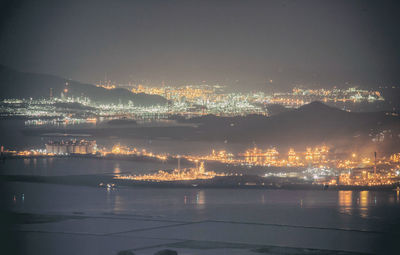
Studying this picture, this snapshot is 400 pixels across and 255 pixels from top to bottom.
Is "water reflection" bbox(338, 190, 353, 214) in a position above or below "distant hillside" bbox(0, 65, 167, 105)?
below

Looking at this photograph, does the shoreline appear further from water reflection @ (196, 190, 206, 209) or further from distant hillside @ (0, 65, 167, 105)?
distant hillside @ (0, 65, 167, 105)

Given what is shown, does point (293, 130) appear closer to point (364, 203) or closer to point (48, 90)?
point (364, 203)

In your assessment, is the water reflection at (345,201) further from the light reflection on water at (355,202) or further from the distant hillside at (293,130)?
the distant hillside at (293,130)

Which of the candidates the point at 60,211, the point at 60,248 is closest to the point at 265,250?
the point at 60,248

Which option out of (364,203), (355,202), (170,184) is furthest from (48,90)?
(364,203)

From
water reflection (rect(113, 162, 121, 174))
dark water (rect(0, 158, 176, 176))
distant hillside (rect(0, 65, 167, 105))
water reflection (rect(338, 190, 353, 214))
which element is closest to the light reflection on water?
water reflection (rect(338, 190, 353, 214))

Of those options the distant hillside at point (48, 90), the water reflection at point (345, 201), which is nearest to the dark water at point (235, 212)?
the water reflection at point (345, 201)

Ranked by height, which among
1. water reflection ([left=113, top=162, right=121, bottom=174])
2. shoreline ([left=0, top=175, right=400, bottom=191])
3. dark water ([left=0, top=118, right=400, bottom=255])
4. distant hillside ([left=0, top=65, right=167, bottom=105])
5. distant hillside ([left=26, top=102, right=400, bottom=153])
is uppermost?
distant hillside ([left=0, top=65, right=167, bottom=105])
